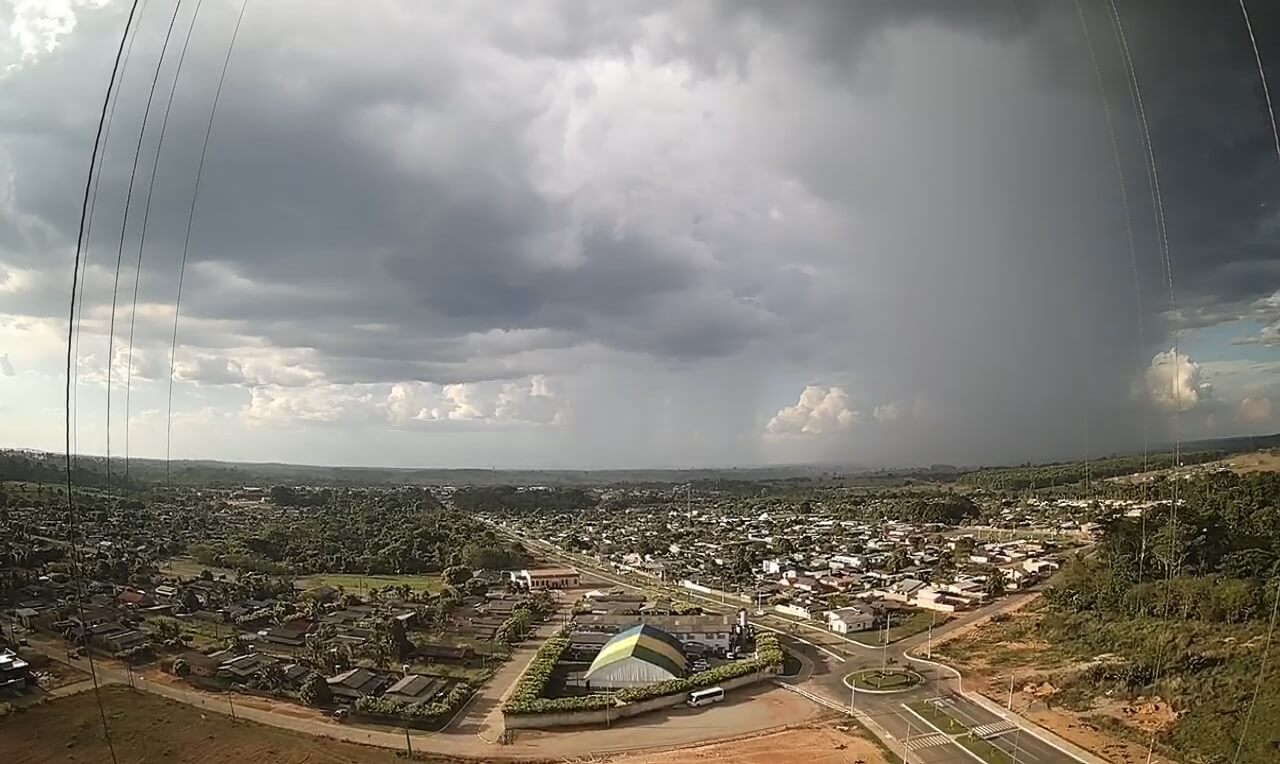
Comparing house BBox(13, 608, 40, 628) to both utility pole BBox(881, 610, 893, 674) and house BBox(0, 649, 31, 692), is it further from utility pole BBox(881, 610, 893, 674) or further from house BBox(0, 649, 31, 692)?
utility pole BBox(881, 610, 893, 674)

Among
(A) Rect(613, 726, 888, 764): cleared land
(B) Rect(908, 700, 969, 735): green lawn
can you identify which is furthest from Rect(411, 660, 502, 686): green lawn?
(B) Rect(908, 700, 969, 735): green lawn

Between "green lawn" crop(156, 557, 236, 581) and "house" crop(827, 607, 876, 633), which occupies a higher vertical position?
"green lawn" crop(156, 557, 236, 581)

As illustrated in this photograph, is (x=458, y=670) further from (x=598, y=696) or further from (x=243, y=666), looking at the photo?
(x=243, y=666)

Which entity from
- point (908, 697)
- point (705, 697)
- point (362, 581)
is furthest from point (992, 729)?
point (362, 581)

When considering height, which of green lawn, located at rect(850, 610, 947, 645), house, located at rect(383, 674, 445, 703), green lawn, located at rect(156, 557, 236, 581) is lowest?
green lawn, located at rect(850, 610, 947, 645)

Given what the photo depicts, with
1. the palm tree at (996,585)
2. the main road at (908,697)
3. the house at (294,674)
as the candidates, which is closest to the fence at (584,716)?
the main road at (908,697)

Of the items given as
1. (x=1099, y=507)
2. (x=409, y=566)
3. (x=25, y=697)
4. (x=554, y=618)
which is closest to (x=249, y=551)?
(x=409, y=566)
